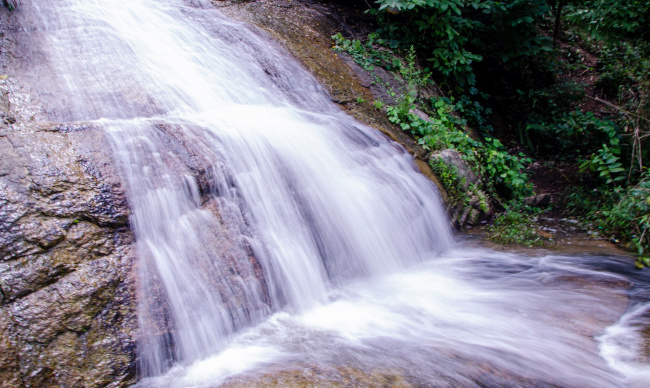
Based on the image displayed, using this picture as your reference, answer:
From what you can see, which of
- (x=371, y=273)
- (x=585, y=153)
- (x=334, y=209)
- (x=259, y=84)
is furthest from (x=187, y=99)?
(x=585, y=153)

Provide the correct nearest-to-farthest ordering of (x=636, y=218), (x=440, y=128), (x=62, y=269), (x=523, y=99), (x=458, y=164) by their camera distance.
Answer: (x=62, y=269) → (x=636, y=218) → (x=458, y=164) → (x=440, y=128) → (x=523, y=99)

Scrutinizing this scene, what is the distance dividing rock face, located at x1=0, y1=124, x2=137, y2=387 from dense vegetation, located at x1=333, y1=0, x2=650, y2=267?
3914 mm

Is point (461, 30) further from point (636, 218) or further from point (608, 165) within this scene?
point (636, 218)

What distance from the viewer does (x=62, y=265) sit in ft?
9.14

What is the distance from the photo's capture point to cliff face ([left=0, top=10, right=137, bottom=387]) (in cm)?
251

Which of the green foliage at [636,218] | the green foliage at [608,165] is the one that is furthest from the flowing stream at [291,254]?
the green foliage at [608,165]

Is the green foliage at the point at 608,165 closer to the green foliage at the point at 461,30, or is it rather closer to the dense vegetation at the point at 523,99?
the dense vegetation at the point at 523,99

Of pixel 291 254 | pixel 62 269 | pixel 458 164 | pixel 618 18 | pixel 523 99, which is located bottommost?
pixel 62 269

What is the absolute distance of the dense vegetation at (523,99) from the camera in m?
5.50

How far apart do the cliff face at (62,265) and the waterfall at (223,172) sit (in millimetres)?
155

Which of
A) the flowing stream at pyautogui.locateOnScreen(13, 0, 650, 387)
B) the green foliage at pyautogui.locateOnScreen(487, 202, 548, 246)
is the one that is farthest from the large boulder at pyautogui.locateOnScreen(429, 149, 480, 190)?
the green foliage at pyautogui.locateOnScreen(487, 202, 548, 246)

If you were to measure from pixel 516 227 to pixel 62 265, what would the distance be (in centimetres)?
482

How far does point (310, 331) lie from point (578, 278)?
2.67 metres

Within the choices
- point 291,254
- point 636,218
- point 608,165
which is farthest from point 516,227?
point 291,254
